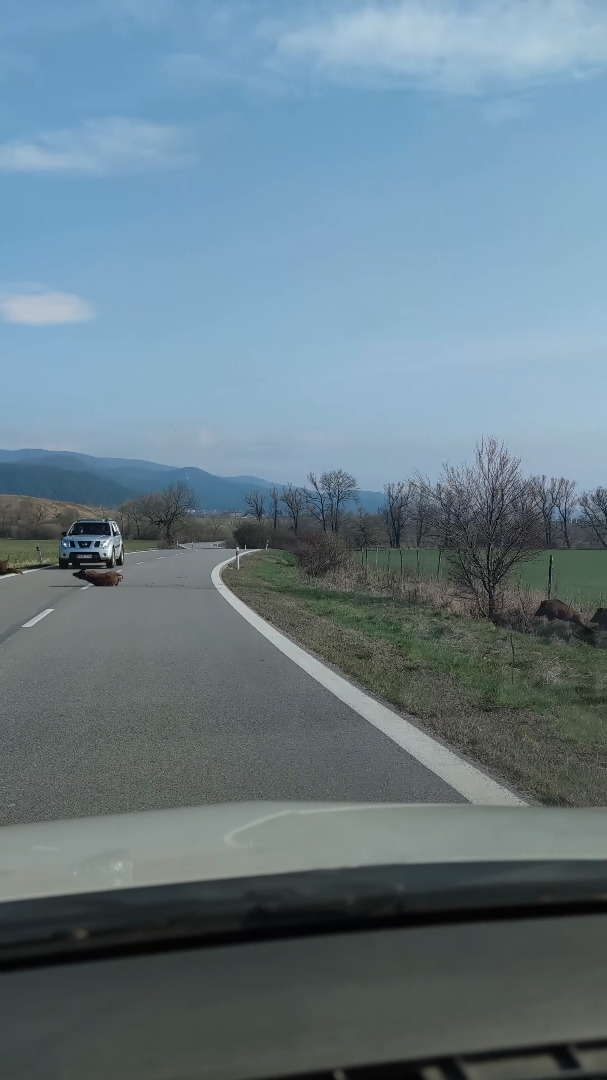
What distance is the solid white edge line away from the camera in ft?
19.2

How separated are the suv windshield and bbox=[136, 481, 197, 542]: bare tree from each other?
275 ft

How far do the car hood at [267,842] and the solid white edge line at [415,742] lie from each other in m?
1.67

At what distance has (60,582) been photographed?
86.9 ft

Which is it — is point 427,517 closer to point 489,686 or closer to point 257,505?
point 489,686

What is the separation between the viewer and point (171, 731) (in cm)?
766

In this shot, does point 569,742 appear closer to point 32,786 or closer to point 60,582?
point 32,786

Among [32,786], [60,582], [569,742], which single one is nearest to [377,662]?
[569,742]

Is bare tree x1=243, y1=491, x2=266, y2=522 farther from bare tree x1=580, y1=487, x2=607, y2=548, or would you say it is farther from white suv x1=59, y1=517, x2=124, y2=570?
white suv x1=59, y1=517, x2=124, y2=570

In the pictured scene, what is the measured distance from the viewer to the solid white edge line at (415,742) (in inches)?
231

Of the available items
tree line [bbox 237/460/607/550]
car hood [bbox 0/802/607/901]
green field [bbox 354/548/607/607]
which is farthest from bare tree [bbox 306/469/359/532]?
car hood [bbox 0/802/607/901]

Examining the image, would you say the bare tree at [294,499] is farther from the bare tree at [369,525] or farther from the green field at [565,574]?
the green field at [565,574]

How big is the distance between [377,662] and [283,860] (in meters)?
Result: 8.94

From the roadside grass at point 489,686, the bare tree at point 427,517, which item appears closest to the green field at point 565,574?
the bare tree at point 427,517

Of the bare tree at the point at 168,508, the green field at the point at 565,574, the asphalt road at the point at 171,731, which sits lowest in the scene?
the green field at the point at 565,574
